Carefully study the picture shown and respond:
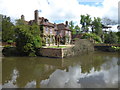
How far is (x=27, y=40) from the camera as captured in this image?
2091 cm

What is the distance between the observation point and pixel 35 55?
21344mm

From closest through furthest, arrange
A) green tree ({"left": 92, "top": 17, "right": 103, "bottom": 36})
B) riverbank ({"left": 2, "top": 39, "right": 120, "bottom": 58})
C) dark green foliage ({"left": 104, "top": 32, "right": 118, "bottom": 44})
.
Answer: riverbank ({"left": 2, "top": 39, "right": 120, "bottom": 58}) < dark green foliage ({"left": 104, "top": 32, "right": 118, "bottom": 44}) < green tree ({"left": 92, "top": 17, "right": 103, "bottom": 36})

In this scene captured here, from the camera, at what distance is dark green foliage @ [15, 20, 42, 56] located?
20866mm

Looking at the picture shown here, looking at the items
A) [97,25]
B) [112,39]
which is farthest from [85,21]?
[112,39]

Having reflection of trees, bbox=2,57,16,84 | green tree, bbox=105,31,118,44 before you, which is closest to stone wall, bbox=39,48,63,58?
reflection of trees, bbox=2,57,16,84

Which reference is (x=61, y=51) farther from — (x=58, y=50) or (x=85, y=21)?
(x=85, y=21)

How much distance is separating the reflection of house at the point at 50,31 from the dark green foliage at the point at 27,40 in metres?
4.75

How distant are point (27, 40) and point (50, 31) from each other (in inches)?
502

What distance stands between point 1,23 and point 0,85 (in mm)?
26750

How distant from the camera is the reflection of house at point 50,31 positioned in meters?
30.1

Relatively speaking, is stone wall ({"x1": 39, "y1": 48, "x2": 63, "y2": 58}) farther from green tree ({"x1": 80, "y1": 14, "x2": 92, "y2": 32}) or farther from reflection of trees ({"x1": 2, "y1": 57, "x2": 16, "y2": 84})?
green tree ({"x1": 80, "y1": 14, "x2": 92, "y2": 32})

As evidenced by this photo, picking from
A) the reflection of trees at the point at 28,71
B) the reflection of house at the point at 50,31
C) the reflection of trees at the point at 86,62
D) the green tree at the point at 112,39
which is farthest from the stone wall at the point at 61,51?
the green tree at the point at 112,39

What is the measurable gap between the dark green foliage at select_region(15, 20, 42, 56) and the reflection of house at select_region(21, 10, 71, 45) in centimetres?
475

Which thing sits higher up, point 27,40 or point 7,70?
point 27,40
